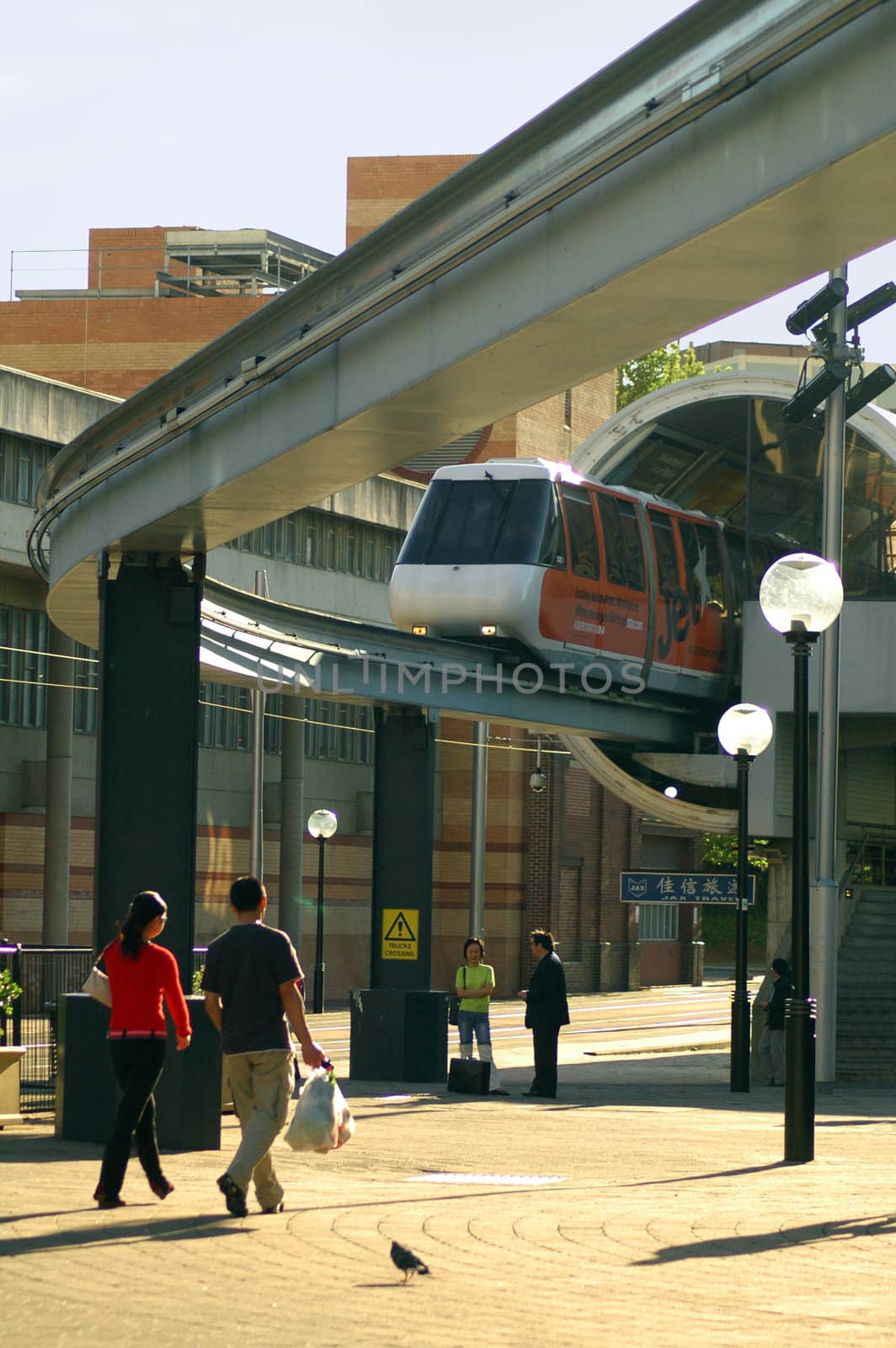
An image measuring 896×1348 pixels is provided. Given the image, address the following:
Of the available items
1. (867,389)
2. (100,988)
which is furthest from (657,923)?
(100,988)

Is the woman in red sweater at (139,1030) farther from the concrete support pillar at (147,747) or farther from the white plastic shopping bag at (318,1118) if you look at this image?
the concrete support pillar at (147,747)

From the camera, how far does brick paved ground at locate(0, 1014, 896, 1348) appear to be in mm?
6832

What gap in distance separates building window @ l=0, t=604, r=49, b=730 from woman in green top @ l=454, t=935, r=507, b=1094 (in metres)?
20.8

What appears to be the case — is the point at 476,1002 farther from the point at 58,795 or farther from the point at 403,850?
the point at 58,795

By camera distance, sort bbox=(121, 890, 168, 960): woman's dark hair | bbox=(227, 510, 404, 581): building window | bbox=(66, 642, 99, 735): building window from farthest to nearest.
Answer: bbox=(227, 510, 404, 581): building window → bbox=(66, 642, 99, 735): building window → bbox=(121, 890, 168, 960): woman's dark hair

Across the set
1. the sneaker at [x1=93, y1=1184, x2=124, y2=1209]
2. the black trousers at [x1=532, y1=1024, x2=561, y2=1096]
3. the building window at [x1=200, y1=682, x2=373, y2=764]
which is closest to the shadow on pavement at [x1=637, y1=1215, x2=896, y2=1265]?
the sneaker at [x1=93, y1=1184, x2=124, y2=1209]

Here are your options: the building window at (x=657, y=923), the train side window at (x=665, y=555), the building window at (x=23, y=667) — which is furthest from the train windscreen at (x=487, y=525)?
the building window at (x=657, y=923)

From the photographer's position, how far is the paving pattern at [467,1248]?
269 inches

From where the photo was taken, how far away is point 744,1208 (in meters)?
10.1

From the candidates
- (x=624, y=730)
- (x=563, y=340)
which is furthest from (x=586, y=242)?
(x=624, y=730)

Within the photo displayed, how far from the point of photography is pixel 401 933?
21.2m

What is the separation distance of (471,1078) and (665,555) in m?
11.1

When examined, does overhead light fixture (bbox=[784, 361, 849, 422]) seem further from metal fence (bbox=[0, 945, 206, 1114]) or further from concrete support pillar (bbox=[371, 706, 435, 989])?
metal fence (bbox=[0, 945, 206, 1114])

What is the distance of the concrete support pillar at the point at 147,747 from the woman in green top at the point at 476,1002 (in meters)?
6.37
